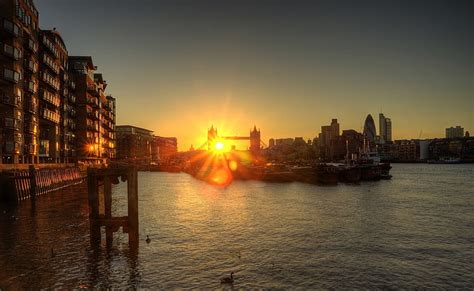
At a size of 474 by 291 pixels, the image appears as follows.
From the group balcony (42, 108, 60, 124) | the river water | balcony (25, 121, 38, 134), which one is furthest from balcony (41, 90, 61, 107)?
the river water

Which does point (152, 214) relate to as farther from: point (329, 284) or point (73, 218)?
point (329, 284)

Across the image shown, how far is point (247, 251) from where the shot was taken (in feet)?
99.0

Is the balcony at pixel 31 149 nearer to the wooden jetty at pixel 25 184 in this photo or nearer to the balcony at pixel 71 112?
the wooden jetty at pixel 25 184

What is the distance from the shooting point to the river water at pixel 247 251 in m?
23.2

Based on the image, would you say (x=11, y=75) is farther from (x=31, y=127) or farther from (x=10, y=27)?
(x=31, y=127)

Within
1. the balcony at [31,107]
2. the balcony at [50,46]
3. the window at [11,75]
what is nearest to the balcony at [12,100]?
the window at [11,75]

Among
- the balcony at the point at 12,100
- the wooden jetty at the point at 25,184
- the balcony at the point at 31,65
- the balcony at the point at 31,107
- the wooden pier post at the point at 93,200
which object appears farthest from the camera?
the balcony at the point at 31,65

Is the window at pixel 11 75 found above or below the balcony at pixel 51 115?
above

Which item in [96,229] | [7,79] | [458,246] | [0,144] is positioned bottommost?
[458,246]

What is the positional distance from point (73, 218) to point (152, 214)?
10.6 m

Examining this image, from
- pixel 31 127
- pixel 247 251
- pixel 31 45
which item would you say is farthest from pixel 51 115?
pixel 247 251

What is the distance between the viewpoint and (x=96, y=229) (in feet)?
93.0

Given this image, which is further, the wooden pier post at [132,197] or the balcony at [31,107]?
the balcony at [31,107]

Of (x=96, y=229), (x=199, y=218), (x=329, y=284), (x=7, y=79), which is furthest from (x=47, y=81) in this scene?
(x=329, y=284)
